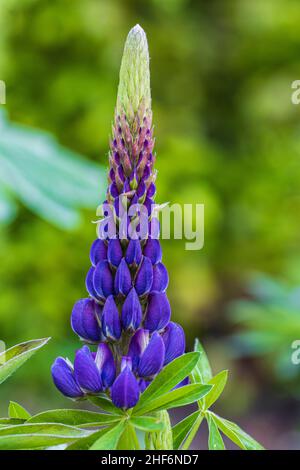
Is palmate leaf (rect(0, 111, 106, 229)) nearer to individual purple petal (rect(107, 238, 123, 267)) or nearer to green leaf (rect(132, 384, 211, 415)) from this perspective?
individual purple petal (rect(107, 238, 123, 267))

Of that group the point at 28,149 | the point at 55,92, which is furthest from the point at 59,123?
the point at 28,149

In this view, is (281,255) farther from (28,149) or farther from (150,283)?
(150,283)

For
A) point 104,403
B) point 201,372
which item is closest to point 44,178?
point 201,372

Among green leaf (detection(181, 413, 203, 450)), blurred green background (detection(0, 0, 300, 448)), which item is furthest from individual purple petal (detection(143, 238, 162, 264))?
blurred green background (detection(0, 0, 300, 448))

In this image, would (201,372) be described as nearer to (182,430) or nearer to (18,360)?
(182,430)

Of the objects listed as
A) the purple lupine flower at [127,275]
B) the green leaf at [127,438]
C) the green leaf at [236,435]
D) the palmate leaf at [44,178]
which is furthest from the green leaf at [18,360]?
the palmate leaf at [44,178]

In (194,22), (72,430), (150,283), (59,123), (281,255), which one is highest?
(194,22)
